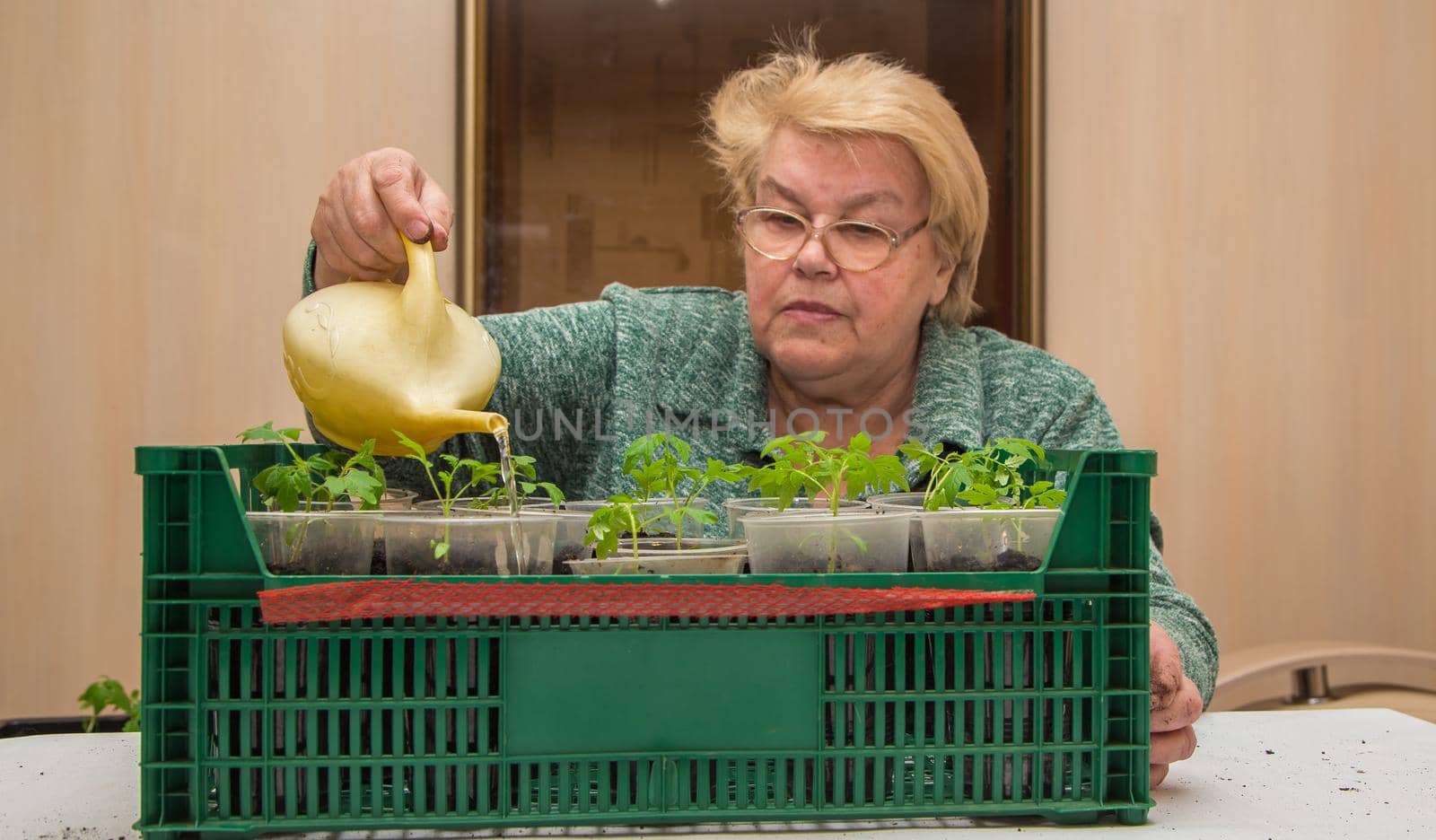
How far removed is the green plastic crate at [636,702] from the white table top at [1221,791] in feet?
0.09

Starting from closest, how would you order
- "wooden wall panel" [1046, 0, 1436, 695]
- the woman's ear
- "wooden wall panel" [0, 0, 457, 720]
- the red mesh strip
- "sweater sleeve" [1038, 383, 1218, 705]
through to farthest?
1. the red mesh strip
2. "sweater sleeve" [1038, 383, 1218, 705]
3. the woman's ear
4. "wooden wall panel" [0, 0, 457, 720]
5. "wooden wall panel" [1046, 0, 1436, 695]

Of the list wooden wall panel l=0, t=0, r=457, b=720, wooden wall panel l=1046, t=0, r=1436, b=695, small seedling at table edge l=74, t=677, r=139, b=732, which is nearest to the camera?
small seedling at table edge l=74, t=677, r=139, b=732

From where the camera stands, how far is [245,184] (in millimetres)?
2490

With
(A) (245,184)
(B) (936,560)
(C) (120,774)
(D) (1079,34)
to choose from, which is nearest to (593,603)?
(B) (936,560)

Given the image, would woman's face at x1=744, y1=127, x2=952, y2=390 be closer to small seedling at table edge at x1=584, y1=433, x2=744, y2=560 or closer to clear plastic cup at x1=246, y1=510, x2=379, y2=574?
small seedling at table edge at x1=584, y1=433, x2=744, y2=560

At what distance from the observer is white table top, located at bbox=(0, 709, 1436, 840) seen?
0.83 meters

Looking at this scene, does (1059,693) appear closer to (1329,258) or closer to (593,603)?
(593,603)

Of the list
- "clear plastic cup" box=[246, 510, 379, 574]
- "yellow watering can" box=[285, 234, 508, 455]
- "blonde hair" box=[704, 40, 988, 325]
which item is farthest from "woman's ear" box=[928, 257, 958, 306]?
"clear plastic cup" box=[246, 510, 379, 574]

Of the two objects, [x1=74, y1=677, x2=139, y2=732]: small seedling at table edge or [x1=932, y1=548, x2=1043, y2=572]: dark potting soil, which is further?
[x1=74, y1=677, x2=139, y2=732]: small seedling at table edge

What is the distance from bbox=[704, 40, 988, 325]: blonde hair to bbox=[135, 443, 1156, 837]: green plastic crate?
884mm

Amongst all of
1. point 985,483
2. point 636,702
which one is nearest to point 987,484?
point 985,483

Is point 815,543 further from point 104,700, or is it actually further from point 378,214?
point 104,700

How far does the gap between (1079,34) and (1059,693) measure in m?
2.17

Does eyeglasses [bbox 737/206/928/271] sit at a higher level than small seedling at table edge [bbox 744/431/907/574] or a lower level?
higher
